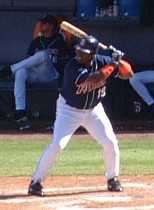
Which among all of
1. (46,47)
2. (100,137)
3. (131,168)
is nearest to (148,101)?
(46,47)

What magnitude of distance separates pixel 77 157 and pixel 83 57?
3343 mm

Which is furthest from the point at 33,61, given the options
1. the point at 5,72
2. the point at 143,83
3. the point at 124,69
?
the point at 124,69

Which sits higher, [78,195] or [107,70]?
[107,70]

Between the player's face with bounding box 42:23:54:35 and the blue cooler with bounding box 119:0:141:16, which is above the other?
the blue cooler with bounding box 119:0:141:16

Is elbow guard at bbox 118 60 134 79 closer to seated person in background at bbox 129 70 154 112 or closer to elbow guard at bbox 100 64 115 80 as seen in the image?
elbow guard at bbox 100 64 115 80

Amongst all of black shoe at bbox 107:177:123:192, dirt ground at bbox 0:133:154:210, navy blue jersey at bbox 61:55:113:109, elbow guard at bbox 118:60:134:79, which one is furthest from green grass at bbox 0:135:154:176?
elbow guard at bbox 118:60:134:79

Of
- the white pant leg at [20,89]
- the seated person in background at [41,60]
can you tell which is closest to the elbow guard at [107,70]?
the seated person in background at [41,60]

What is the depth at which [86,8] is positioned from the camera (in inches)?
625

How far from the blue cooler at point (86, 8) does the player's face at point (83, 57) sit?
728 centimetres

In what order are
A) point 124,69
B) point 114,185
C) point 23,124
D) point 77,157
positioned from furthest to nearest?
point 23,124, point 77,157, point 114,185, point 124,69

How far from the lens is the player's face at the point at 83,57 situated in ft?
28.0

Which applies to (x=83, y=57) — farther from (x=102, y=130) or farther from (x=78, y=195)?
(x=78, y=195)

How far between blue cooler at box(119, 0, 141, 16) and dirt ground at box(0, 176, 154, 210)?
630cm

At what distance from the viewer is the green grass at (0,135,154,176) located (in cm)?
1057
